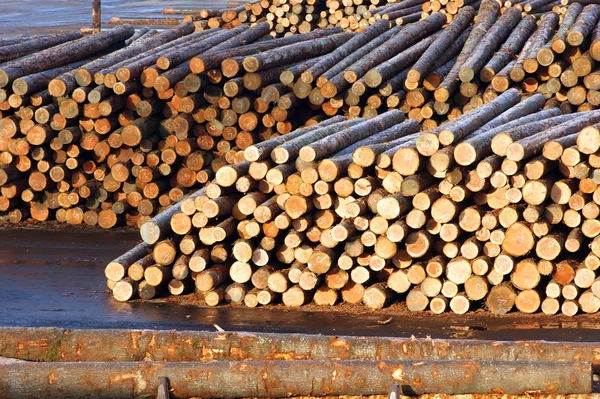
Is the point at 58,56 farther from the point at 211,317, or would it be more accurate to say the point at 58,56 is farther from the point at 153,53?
the point at 211,317

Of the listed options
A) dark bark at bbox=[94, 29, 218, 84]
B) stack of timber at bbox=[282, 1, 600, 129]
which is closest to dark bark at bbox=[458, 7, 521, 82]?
stack of timber at bbox=[282, 1, 600, 129]

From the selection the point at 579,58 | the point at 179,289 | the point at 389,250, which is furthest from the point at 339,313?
the point at 579,58

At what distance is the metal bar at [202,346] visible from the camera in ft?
26.9

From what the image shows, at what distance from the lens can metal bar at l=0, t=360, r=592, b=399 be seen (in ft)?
24.8

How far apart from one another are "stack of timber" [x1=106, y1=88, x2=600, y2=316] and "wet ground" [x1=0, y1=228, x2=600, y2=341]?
155 millimetres

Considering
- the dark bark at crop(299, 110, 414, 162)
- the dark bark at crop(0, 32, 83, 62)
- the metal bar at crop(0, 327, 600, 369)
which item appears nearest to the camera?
the metal bar at crop(0, 327, 600, 369)

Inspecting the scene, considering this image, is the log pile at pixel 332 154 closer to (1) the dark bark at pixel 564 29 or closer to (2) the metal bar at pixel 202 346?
(1) the dark bark at pixel 564 29

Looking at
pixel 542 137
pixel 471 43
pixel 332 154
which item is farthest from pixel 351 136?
pixel 471 43

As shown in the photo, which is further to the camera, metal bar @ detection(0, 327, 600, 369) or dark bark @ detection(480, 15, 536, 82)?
dark bark @ detection(480, 15, 536, 82)

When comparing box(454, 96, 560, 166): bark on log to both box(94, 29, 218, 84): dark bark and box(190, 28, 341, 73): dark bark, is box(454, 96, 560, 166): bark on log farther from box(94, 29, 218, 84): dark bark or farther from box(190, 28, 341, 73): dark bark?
box(94, 29, 218, 84): dark bark

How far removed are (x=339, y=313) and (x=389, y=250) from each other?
887mm

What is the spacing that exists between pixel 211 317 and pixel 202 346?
209 centimetres

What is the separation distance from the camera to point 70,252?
42.3 ft

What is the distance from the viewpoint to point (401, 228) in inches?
402
